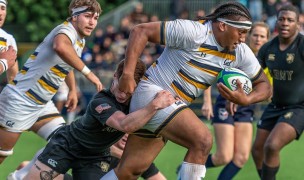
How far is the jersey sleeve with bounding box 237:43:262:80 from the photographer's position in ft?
24.3

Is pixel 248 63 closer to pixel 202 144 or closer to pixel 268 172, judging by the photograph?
pixel 202 144

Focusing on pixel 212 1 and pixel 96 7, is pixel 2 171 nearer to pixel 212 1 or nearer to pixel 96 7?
pixel 96 7

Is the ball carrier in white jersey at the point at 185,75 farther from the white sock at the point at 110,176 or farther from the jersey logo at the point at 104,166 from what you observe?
the jersey logo at the point at 104,166

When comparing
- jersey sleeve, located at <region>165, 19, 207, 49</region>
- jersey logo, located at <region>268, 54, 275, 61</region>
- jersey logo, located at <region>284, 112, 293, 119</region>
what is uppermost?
jersey sleeve, located at <region>165, 19, 207, 49</region>

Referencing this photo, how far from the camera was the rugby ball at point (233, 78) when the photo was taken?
23.5ft

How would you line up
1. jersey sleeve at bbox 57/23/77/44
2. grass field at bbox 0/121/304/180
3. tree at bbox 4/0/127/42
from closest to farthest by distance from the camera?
1. jersey sleeve at bbox 57/23/77/44
2. grass field at bbox 0/121/304/180
3. tree at bbox 4/0/127/42

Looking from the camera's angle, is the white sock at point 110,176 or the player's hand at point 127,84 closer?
the player's hand at point 127,84

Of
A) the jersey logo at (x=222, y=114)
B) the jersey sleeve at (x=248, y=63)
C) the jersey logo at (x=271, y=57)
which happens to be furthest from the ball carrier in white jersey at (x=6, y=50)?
the jersey logo at (x=271, y=57)

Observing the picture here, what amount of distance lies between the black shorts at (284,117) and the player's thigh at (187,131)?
2.48 metres

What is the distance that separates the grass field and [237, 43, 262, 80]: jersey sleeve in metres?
3.19

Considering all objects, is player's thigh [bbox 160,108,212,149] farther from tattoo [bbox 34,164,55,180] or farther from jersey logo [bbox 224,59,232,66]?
tattoo [bbox 34,164,55,180]

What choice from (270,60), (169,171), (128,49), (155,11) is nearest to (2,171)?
(169,171)

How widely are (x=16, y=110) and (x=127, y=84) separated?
206cm

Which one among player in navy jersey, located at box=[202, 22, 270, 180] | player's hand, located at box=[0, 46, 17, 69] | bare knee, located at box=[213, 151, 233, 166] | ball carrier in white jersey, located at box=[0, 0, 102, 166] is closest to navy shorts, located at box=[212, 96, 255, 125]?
player in navy jersey, located at box=[202, 22, 270, 180]
